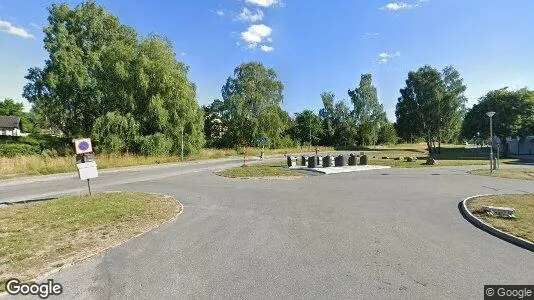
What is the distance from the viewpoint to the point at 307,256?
6539 mm

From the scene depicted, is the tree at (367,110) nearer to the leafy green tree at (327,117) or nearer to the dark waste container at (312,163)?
the leafy green tree at (327,117)

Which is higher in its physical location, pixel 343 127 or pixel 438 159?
pixel 343 127

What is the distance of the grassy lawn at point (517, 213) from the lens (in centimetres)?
801

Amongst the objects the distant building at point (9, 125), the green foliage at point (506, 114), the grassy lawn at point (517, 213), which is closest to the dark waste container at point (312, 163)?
the grassy lawn at point (517, 213)

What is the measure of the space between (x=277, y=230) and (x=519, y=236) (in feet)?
16.8

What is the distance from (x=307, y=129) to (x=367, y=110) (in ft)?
40.9

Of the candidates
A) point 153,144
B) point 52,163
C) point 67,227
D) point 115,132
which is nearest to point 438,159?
point 153,144

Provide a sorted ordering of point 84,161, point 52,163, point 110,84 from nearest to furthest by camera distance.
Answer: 1. point 84,161
2. point 52,163
3. point 110,84

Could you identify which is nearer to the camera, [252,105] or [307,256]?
[307,256]

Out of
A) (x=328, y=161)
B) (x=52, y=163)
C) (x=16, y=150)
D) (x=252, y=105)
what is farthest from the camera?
(x=252, y=105)

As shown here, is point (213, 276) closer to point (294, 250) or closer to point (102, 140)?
point (294, 250)

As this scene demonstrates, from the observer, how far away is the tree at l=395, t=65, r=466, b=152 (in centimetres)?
5306

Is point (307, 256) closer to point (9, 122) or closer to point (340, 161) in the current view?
point (340, 161)

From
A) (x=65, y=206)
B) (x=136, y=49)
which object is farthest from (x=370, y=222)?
(x=136, y=49)
